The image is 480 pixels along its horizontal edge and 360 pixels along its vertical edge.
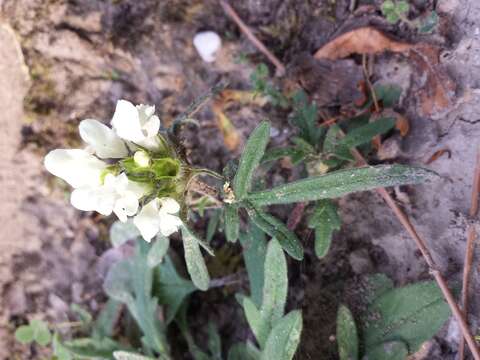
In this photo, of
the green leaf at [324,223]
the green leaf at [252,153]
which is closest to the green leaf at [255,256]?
the green leaf at [324,223]

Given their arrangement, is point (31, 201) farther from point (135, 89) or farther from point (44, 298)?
point (135, 89)

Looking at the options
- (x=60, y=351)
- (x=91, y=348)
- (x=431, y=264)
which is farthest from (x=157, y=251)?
(x=431, y=264)

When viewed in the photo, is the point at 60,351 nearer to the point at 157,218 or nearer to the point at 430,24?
the point at 157,218

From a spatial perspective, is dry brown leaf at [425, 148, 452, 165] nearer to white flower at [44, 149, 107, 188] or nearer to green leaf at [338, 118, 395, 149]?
green leaf at [338, 118, 395, 149]

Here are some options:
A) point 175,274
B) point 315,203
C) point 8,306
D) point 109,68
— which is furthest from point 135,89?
point 8,306

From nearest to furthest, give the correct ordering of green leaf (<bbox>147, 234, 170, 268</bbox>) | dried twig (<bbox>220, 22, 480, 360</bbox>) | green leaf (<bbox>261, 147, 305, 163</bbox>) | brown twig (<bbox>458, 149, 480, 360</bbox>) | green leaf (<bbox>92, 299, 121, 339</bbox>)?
dried twig (<bbox>220, 22, 480, 360</bbox>) → brown twig (<bbox>458, 149, 480, 360</bbox>) → green leaf (<bbox>261, 147, 305, 163</bbox>) → green leaf (<bbox>147, 234, 170, 268</bbox>) → green leaf (<bbox>92, 299, 121, 339</bbox>)

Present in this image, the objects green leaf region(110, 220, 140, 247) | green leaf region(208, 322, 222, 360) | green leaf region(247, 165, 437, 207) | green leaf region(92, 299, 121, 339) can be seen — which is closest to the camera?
green leaf region(247, 165, 437, 207)

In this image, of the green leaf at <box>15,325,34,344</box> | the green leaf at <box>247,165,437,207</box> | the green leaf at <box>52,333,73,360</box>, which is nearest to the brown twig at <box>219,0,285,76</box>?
the green leaf at <box>247,165,437,207</box>
